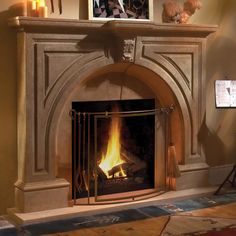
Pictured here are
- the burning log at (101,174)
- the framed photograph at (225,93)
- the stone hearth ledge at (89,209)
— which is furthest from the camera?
the framed photograph at (225,93)

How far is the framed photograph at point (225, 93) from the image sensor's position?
5.03 m

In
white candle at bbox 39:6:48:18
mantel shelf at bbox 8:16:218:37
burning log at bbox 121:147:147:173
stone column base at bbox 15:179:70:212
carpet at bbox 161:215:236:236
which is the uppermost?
white candle at bbox 39:6:48:18

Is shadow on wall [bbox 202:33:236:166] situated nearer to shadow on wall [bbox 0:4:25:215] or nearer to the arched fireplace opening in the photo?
the arched fireplace opening

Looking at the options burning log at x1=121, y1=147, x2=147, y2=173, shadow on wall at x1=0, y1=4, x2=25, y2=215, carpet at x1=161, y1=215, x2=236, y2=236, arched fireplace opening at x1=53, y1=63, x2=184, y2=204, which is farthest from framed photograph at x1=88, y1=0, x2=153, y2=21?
carpet at x1=161, y1=215, x2=236, y2=236

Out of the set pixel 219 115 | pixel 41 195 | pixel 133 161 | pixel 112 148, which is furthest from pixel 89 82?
pixel 219 115

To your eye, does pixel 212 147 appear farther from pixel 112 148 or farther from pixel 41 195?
pixel 41 195

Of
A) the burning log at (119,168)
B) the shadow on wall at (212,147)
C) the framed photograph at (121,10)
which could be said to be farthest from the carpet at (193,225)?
the framed photograph at (121,10)

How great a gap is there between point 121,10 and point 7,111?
1.28m

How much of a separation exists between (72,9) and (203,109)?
1.58 metres

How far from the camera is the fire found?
491 centimetres

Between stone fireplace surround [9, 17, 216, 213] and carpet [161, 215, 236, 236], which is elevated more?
stone fireplace surround [9, 17, 216, 213]

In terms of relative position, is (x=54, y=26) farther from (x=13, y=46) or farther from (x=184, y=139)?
(x=184, y=139)

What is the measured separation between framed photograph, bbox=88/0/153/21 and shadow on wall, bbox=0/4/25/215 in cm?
64

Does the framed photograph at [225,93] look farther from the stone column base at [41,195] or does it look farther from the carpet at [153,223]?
the stone column base at [41,195]
